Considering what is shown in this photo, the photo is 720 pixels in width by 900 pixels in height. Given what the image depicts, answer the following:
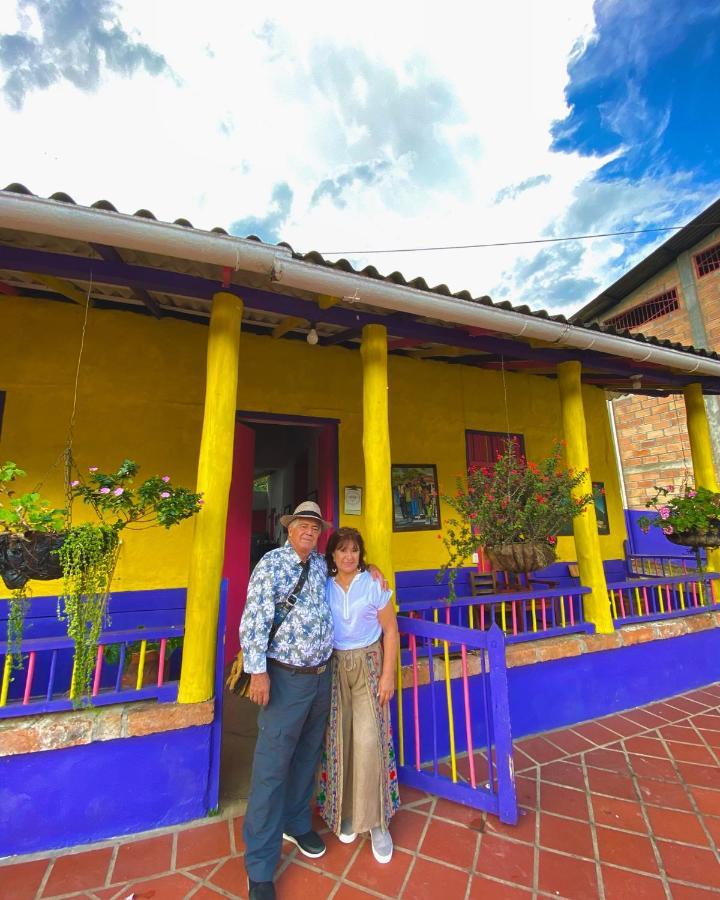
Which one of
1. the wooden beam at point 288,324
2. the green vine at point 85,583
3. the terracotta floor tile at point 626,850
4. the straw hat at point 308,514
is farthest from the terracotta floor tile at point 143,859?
the wooden beam at point 288,324

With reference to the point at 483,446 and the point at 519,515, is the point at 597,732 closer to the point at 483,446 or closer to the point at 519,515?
the point at 519,515

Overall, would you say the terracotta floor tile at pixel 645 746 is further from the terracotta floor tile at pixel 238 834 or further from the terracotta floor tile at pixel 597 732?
the terracotta floor tile at pixel 238 834

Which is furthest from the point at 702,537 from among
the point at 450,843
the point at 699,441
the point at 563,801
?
the point at 450,843

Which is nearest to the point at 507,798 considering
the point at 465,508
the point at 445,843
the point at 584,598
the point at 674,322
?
the point at 445,843

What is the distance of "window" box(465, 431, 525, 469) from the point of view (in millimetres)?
A: 5805

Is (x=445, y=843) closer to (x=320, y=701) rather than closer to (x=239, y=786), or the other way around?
(x=320, y=701)

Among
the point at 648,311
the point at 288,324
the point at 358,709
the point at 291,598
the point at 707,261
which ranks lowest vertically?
the point at 358,709

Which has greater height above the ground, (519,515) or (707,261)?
(707,261)

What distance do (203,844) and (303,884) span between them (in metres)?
0.64

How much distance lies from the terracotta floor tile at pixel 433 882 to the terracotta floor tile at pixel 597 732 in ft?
6.52

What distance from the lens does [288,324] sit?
159 inches

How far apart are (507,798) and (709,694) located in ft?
11.1

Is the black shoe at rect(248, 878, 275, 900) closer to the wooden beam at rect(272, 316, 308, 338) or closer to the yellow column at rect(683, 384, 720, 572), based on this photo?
the wooden beam at rect(272, 316, 308, 338)

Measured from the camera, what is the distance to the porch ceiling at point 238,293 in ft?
9.48
